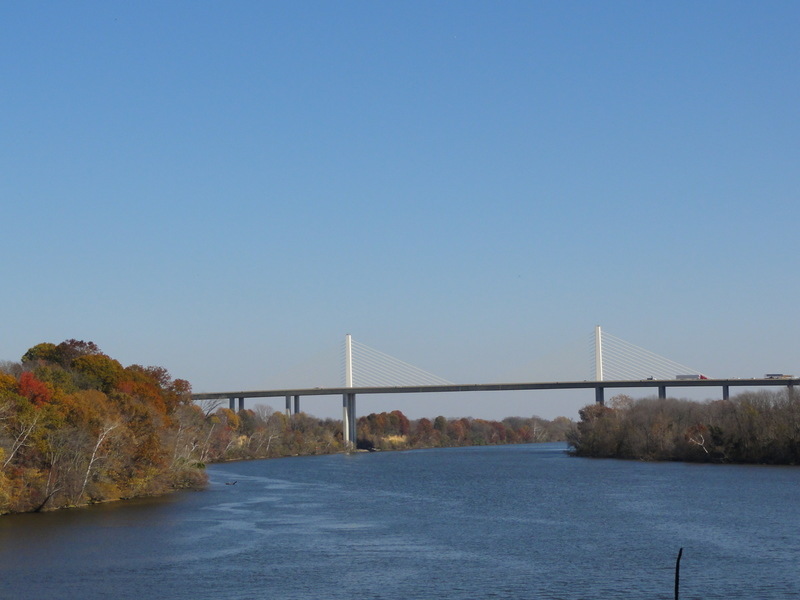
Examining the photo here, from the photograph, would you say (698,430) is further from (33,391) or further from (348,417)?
(33,391)

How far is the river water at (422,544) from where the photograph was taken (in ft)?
85.8

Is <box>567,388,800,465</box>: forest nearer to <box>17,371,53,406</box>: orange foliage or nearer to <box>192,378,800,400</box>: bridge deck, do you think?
<box>192,378,800,400</box>: bridge deck

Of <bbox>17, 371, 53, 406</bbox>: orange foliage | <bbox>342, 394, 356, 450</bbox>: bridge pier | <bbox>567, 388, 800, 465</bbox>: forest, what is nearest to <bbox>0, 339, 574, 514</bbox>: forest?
<bbox>17, 371, 53, 406</bbox>: orange foliage

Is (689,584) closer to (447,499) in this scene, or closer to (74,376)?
(447,499)

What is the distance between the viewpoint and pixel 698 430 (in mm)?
84000

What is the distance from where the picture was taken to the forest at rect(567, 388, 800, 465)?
7675 centimetres

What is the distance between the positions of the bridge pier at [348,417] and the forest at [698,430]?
27842 mm

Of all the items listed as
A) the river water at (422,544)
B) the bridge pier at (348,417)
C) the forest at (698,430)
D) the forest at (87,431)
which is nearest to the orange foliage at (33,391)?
the forest at (87,431)

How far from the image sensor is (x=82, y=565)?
2978 cm

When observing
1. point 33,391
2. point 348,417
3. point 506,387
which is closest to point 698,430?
point 506,387

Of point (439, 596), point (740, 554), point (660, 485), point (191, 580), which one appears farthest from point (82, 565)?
point (660, 485)

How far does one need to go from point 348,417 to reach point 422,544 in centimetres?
8513

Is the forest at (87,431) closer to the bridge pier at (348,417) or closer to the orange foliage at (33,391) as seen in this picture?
the orange foliage at (33,391)

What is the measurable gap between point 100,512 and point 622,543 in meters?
23.8
